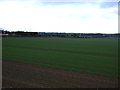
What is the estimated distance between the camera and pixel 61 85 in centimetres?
1137

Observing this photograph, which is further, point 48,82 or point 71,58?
point 71,58

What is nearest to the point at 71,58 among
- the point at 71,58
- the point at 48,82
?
the point at 71,58

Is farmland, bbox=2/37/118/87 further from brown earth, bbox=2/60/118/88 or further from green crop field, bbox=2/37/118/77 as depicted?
brown earth, bbox=2/60/118/88

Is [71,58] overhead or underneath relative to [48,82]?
overhead

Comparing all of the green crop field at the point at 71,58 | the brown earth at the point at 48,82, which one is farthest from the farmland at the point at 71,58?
the brown earth at the point at 48,82

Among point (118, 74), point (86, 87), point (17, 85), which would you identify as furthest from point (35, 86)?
point (118, 74)

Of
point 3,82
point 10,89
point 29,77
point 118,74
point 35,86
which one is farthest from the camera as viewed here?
point 118,74

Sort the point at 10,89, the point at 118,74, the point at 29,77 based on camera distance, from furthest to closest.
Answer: the point at 118,74
the point at 29,77
the point at 10,89

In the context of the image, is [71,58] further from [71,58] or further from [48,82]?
[48,82]

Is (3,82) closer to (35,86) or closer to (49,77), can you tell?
(35,86)

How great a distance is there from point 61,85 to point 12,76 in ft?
12.3

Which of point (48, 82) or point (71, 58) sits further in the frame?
point (71, 58)

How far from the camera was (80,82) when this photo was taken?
40.0ft

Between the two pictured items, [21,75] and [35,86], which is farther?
[21,75]
